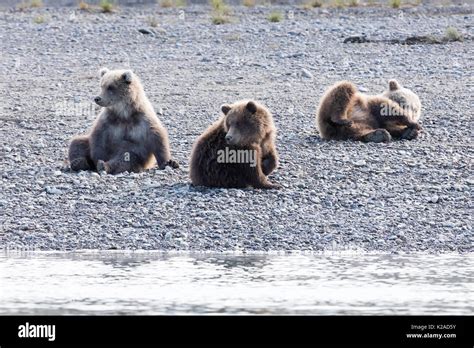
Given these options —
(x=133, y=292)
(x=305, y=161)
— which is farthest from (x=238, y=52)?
(x=133, y=292)

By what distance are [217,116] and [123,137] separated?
3.18m

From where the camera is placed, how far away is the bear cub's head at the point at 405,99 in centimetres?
1534

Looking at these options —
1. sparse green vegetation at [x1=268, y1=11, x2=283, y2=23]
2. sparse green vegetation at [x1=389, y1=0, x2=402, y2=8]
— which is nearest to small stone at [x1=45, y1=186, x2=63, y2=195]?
sparse green vegetation at [x1=268, y1=11, x2=283, y2=23]

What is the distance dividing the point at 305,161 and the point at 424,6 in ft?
53.0

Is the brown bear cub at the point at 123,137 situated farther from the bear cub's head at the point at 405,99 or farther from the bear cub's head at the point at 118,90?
the bear cub's head at the point at 405,99

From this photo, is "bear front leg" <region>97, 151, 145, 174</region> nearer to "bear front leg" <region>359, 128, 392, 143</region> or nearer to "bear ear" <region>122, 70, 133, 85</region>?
"bear ear" <region>122, 70, 133, 85</region>

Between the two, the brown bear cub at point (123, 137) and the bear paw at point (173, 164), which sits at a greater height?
the brown bear cub at point (123, 137)

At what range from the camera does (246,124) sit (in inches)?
494

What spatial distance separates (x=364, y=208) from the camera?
12.1 m

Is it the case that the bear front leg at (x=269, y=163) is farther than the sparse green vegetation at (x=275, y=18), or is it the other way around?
the sparse green vegetation at (x=275, y=18)

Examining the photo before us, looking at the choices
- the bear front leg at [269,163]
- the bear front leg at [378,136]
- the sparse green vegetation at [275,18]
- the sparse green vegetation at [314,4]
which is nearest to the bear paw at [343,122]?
the bear front leg at [378,136]

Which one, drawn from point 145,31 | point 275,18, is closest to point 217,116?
point 145,31

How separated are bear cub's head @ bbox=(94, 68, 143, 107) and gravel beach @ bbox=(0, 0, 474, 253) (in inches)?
28.7

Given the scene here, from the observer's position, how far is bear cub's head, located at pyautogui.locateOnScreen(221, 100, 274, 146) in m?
12.5
